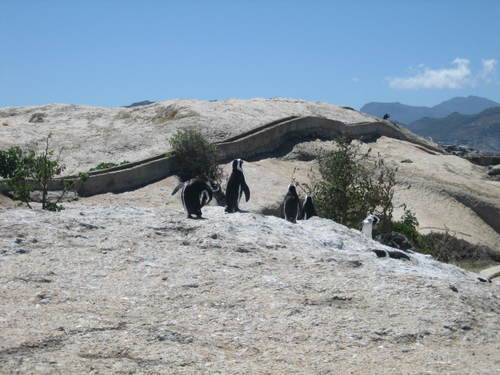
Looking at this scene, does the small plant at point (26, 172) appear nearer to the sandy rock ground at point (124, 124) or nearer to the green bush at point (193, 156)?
the sandy rock ground at point (124, 124)

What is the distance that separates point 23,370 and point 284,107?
28891 mm

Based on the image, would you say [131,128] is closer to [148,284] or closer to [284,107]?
[284,107]

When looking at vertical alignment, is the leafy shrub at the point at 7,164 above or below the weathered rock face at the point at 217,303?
above

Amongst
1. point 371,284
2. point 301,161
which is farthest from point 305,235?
point 301,161

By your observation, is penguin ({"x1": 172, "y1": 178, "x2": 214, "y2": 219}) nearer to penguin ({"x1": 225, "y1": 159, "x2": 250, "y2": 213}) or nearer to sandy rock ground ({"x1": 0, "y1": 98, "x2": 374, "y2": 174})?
penguin ({"x1": 225, "y1": 159, "x2": 250, "y2": 213})

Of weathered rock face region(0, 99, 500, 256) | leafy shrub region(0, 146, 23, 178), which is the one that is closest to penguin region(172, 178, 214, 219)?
leafy shrub region(0, 146, 23, 178)

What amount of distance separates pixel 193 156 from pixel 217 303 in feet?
52.7

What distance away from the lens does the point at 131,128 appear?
1086 inches

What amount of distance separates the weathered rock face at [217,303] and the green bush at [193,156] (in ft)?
40.8

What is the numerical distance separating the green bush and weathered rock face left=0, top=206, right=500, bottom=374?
12.4 metres

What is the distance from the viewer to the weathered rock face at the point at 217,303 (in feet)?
18.9

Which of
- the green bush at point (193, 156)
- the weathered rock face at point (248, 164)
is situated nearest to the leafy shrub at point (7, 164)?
the weathered rock face at point (248, 164)

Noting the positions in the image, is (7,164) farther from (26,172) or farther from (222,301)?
(222,301)

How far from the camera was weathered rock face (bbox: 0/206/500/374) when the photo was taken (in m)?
5.76
